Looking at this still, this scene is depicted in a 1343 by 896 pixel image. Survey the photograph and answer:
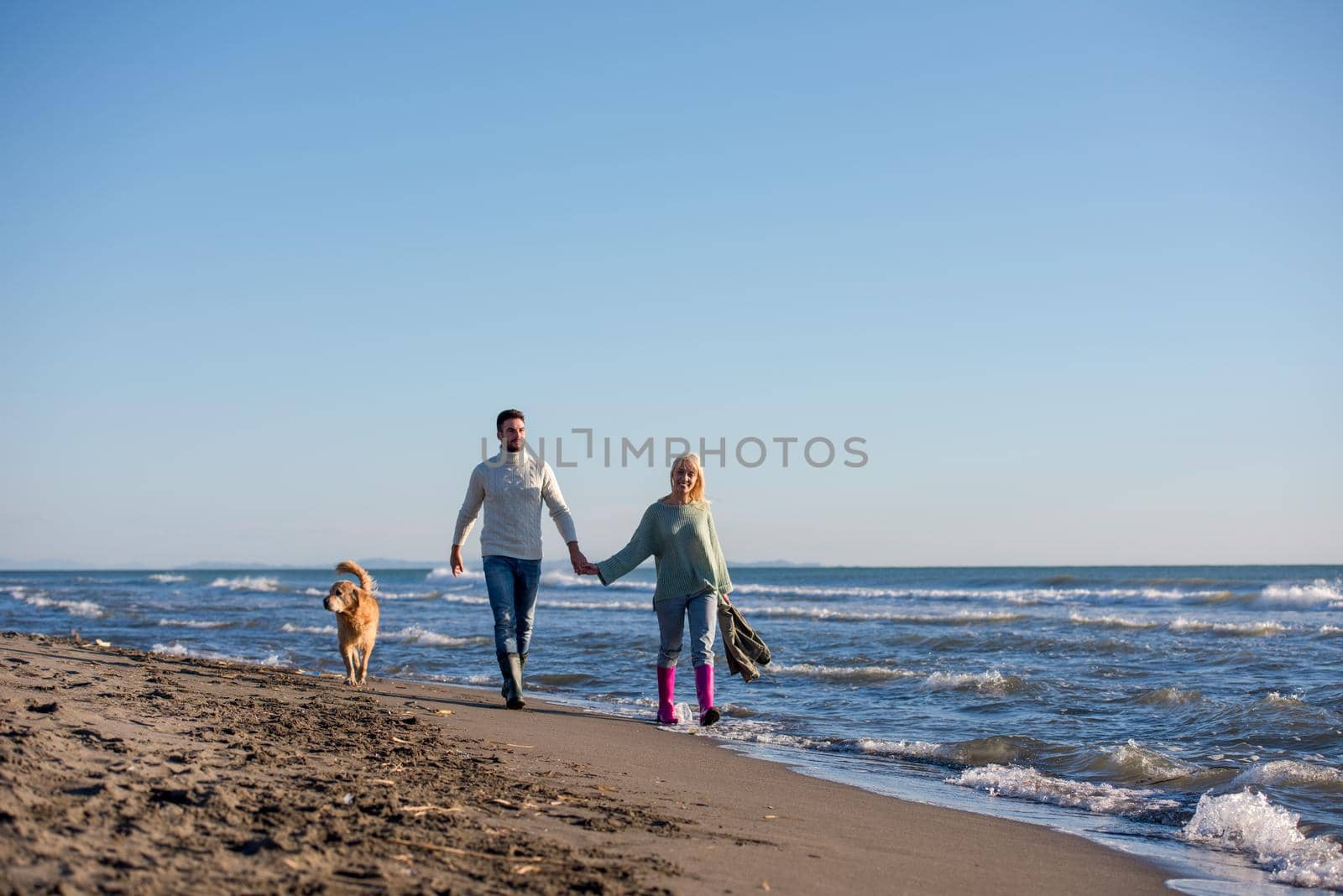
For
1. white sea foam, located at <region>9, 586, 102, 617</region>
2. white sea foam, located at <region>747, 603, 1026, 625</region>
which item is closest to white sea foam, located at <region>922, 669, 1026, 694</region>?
white sea foam, located at <region>747, 603, 1026, 625</region>

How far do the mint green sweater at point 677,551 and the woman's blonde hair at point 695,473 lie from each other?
79 millimetres

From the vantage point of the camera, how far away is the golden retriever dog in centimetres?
883

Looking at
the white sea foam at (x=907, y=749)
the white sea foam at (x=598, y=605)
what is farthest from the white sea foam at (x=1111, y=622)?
the white sea foam at (x=907, y=749)

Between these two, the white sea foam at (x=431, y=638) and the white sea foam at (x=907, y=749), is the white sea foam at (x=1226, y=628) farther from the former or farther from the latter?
the white sea foam at (x=907, y=749)

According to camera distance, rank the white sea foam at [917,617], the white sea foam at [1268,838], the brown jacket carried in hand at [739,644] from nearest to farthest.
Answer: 1. the white sea foam at [1268,838]
2. the brown jacket carried in hand at [739,644]
3. the white sea foam at [917,617]

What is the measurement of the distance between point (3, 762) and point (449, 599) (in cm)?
2714

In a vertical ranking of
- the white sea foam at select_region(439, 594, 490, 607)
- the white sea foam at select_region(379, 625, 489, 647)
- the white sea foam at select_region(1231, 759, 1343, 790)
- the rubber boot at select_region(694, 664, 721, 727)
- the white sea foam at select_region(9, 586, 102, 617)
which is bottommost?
the white sea foam at select_region(439, 594, 490, 607)

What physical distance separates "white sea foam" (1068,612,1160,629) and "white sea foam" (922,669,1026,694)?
8.62 m

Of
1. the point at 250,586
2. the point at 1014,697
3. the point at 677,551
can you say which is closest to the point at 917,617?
the point at 1014,697

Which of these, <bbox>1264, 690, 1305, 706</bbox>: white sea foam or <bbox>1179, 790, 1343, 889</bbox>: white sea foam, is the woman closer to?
<bbox>1179, 790, 1343, 889</bbox>: white sea foam

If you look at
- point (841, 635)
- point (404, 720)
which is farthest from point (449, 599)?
point (404, 720)

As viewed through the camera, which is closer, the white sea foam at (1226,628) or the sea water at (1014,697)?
the sea water at (1014,697)

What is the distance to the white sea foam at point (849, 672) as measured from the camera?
1018 centimetres

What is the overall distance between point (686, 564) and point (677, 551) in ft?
0.34
